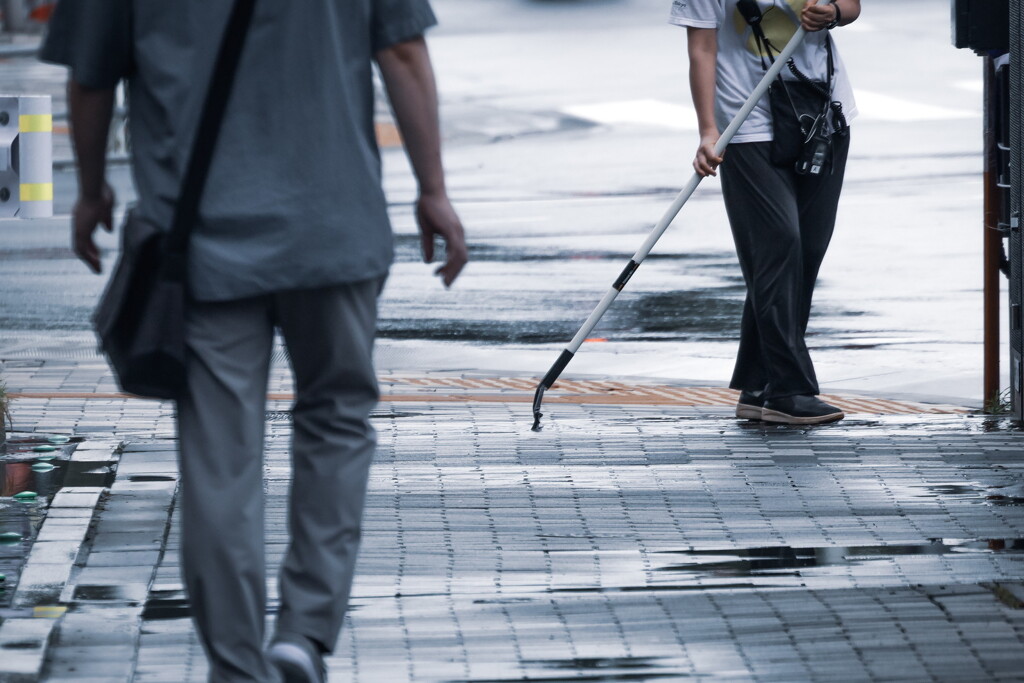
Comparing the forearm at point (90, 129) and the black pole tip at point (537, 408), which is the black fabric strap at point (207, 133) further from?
the black pole tip at point (537, 408)

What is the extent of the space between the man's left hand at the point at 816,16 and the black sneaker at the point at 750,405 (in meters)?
1.30

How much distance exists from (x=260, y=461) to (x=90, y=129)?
682 mm

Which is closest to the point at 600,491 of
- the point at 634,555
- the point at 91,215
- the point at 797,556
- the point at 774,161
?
the point at 634,555

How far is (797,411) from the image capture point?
22.3ft

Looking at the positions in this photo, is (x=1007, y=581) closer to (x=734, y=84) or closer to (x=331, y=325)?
(x=331, y=325)

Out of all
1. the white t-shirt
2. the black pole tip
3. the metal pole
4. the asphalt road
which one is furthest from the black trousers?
the asphalt road

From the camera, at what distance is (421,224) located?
3.72 meters

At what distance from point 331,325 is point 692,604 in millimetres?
1303

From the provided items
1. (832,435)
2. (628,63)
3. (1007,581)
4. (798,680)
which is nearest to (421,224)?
(798,680)

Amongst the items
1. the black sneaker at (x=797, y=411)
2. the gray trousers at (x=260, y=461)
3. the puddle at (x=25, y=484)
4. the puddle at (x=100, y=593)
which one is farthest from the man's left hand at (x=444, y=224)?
the black sneaker at (x=797, y=411)

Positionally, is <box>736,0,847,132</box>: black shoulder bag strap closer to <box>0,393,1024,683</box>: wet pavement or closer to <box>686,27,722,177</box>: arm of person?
<box>686,27,722,177</box>: arm of person

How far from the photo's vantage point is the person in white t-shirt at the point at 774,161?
6695 millimetres

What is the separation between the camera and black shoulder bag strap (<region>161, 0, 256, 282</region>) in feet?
11.3

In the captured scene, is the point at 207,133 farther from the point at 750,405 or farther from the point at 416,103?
the point at 750,405
